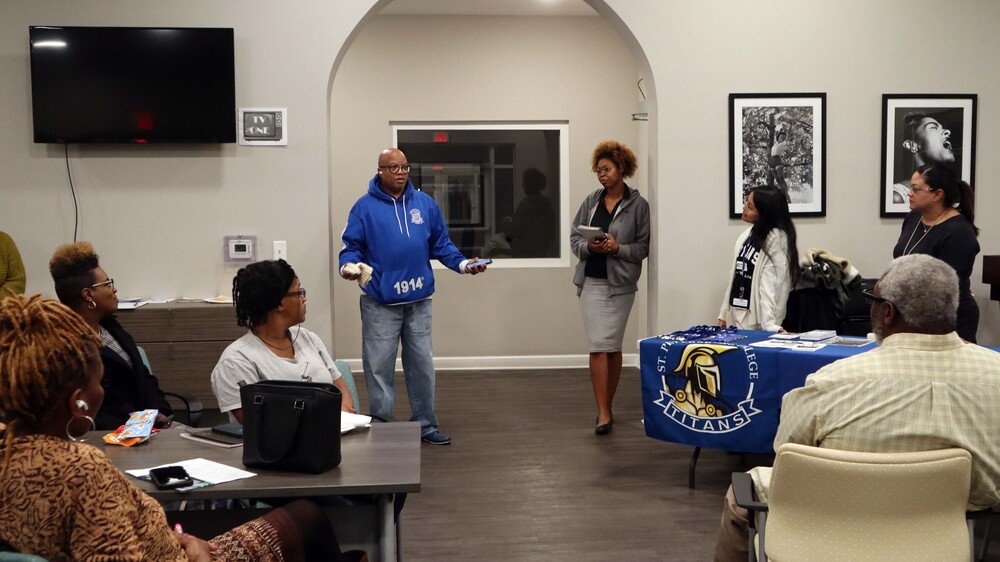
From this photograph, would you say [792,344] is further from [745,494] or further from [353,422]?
[353,422]

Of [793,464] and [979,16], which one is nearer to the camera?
[793,464]

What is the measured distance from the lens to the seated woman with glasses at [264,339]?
3221mm

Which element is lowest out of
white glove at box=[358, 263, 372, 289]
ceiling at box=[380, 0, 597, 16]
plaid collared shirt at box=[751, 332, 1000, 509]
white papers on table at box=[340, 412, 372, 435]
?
white papers on table at box=[340, 412, 372, 435]

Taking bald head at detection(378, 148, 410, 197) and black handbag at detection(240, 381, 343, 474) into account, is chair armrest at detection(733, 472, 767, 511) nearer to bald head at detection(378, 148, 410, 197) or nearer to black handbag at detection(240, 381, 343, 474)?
black handbag at detection(240, 381, 343, 474)

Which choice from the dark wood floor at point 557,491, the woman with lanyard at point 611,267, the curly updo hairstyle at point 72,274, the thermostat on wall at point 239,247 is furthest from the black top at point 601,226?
the curly updo hairstyle at point 72,274

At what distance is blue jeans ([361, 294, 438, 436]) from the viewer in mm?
5184

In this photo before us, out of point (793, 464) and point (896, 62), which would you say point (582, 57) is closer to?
point (896, 62)

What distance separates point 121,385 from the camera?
11.9ft

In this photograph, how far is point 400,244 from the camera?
5.12 m

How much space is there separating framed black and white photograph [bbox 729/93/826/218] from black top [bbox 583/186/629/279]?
0.71m

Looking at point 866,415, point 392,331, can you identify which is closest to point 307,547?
point 866,415

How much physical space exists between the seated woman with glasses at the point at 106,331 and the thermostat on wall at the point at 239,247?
1.68m

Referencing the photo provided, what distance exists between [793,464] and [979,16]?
459 centimetres

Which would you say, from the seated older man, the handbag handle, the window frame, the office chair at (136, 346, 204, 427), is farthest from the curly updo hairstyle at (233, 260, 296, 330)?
the window frame
